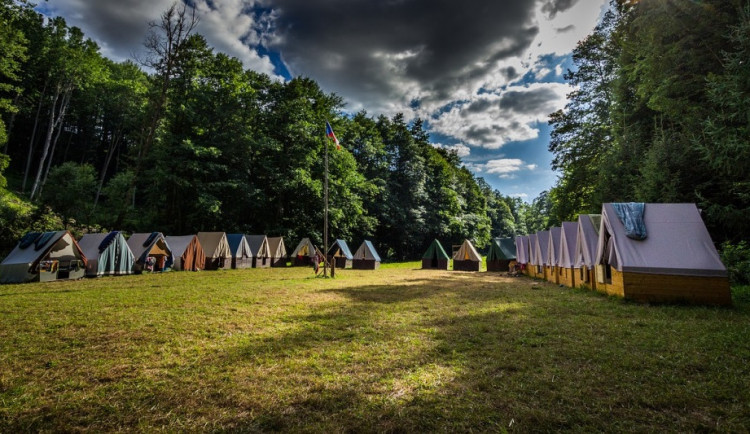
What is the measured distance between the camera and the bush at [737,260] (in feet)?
30.5

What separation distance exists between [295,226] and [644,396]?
28.7 metres

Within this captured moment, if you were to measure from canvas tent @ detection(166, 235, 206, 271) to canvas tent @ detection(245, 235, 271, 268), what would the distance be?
14.0 feet

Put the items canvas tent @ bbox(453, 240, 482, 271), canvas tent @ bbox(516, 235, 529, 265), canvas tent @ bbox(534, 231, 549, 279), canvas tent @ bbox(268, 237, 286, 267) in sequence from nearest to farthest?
1. canvas tent @ bbox(534, 231, 549, 279)
2. canvas tent @ bbox(516, 235, 529, 265)
3. canvas tent @ bbox(453, 240, 482, 271)
4. canvas tent @ bbox(268, 237, 286, 267)

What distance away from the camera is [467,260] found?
24.6m

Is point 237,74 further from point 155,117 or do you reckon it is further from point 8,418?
point 8,418

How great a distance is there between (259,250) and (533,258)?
777 inches

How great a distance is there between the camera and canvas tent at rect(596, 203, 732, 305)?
727cm

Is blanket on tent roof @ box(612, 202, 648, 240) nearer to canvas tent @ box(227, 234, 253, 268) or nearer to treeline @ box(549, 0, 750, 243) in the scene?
treeline @ box(549, 0, 750, 243)

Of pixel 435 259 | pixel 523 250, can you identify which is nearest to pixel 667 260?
pixel 523 250

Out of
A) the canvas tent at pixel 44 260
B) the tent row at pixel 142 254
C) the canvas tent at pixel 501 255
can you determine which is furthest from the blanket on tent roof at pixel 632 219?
the canvas tent at pixel 44 260

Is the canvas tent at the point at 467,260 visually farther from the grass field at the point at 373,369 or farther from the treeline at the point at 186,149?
the grass field at the point at 373,369

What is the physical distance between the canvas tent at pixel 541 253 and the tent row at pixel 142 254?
1106 centimetres

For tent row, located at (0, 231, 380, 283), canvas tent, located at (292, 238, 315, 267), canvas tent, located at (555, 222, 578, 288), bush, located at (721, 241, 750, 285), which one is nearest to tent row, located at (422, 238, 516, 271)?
tent row, located at (0, 231, 380, 283)

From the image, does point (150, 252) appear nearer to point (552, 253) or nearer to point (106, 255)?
point (106, 255)
